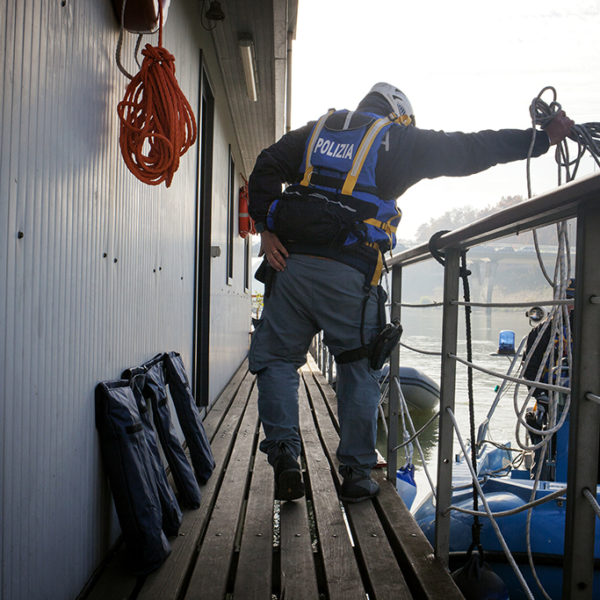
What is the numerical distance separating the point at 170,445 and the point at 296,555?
0.54 metres

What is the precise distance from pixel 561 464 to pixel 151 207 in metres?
2.55

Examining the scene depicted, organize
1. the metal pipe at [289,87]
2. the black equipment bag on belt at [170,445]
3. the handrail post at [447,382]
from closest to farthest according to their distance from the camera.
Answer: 1. the handrail post at [447,382]
2. the black equipment bag on belt at [170,445]
3. the metal pipe at [289,87]

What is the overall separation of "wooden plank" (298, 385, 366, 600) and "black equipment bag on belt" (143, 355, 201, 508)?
0.42 meters

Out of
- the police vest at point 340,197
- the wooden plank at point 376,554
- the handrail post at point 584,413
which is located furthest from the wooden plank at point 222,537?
the police vest at point 340,197

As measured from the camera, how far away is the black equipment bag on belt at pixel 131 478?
138cm

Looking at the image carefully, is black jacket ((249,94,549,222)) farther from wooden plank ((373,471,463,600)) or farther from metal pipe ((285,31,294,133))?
metal pipe ((285,31,294,133))

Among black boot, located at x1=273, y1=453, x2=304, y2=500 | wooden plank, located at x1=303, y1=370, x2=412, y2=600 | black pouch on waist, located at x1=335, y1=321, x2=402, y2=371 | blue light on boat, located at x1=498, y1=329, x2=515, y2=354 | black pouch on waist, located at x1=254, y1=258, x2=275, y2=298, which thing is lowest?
wooden plank, located at x1=303, y1=370, x2=412, y2=600

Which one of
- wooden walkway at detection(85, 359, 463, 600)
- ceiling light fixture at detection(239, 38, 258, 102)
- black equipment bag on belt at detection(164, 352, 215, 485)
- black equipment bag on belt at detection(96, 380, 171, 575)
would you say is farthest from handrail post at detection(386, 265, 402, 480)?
ceiling light fixture at detection(239, 38, 258, 102)

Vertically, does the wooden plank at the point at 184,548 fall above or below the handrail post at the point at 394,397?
below

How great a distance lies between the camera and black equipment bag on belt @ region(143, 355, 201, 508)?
1775mm

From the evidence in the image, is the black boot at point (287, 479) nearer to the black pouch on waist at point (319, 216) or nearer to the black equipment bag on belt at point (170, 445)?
the black equipment bag on belt at point (170, 445)

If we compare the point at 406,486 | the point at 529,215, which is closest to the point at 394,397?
the point at 406,486

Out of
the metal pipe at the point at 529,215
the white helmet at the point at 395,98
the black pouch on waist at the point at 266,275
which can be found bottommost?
the black pouch on waist at the point at 266,275

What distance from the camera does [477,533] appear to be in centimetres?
149
